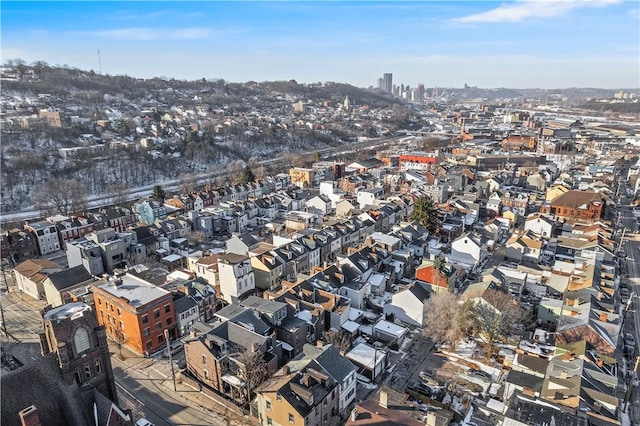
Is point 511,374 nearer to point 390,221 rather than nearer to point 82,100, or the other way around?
point 390,221

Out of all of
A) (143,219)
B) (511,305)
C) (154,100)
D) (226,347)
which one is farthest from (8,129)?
(511,305)

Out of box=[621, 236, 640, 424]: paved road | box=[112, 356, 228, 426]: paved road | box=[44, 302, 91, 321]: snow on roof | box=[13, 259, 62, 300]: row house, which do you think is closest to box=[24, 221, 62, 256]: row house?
box=[13, 259, 62, 300]: row house

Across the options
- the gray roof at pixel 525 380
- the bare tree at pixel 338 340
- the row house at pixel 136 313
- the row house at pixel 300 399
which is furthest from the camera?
the row house at pixel 136 313

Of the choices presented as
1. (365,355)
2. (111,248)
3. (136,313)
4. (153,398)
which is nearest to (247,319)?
(153,398)

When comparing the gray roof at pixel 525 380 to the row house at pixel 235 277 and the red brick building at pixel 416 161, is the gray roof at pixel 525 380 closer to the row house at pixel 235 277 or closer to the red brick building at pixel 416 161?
the row house at pixel 235 277

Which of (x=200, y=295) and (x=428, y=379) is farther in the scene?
(x=200, y=295)

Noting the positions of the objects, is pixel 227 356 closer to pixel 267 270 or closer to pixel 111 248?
pixel 267 270

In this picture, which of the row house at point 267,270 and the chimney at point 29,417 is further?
the row house at point 267,270

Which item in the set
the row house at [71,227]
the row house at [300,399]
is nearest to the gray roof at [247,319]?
the row house at [300,399]
